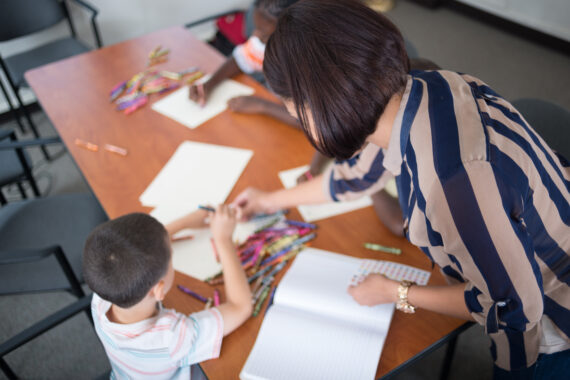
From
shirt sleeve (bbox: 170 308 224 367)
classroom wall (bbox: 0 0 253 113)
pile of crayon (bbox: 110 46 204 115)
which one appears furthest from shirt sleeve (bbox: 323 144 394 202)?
classroom wall (bbox: 0 0 253 113)

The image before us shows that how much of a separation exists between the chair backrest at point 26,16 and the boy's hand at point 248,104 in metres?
1.95

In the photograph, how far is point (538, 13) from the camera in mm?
3635

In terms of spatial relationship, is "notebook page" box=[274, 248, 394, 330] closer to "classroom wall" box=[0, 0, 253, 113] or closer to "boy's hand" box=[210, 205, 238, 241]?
"boy's hand" box=[210, 205, 238, 241]

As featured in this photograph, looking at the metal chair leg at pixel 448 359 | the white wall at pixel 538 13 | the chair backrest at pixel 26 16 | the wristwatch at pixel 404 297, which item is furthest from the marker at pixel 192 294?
the white wall at pixel 538 13

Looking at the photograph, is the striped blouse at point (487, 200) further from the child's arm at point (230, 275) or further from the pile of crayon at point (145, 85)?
the pile of crayon at point (145, 85)

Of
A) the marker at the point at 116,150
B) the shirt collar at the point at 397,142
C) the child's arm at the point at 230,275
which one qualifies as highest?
the shirt collar at the point at 397,142

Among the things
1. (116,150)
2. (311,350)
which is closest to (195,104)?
(116,150)

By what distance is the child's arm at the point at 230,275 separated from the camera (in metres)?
1.06

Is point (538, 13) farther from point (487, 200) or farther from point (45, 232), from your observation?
point (45, 232)

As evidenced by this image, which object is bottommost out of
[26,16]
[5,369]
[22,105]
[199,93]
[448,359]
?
[448,359]

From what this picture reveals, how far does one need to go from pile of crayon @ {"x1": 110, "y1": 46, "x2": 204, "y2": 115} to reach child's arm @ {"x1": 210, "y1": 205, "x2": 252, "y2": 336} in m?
0.91

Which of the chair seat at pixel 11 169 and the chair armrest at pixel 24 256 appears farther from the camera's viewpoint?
the chair seat at pixel 11 169

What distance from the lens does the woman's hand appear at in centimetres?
102

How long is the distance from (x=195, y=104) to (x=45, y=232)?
0.80 metres
